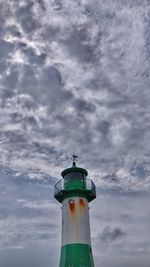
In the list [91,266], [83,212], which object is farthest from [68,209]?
[91,266]

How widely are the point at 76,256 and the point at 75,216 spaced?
3078 millimetres

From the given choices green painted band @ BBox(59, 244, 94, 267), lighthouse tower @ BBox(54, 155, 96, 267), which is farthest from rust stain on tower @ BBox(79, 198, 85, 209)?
green painted band @ BBox(59, 244, 94, 267)

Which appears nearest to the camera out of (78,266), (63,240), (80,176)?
(78,266)

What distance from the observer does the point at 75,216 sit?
23359 mm

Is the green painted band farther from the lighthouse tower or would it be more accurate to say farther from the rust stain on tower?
the rust stain on tower

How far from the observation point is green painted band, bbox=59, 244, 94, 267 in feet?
71.9

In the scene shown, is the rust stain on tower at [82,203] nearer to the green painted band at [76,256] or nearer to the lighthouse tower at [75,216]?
the lighthouse tower at [75,216]

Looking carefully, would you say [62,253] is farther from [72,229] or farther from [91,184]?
[91,184]

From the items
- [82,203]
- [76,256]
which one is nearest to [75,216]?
[82,203]

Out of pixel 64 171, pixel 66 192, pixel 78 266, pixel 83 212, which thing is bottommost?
pixel 78 266

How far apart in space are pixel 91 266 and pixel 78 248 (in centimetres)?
176

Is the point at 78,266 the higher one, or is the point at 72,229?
the point at 72,229

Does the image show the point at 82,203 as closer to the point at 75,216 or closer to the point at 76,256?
the point at 75,216

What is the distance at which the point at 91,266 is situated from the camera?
22266 millimetres
